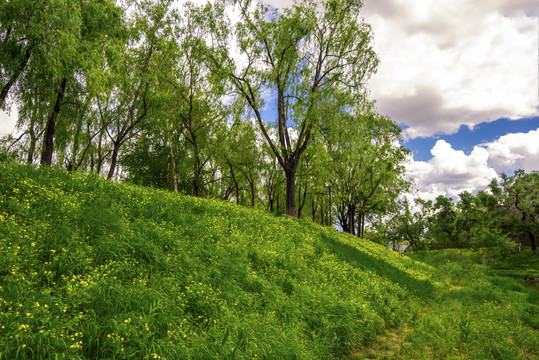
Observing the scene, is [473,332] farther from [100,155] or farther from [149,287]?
[100,155]

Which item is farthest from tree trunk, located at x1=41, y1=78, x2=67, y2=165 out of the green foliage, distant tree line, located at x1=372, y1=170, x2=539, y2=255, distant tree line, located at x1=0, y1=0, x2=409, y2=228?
distant tree line, located at x1=372, y1=170, x2=539, y2=255

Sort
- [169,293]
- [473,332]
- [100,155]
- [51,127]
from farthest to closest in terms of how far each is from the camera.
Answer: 1. [100,155]
2. [51,127]
3. [473,332]
4. [169,293]

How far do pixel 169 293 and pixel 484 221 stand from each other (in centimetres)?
5466

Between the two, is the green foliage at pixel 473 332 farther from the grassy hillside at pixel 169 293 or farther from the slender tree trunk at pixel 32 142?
the slender tree trunk at pixel 32 142

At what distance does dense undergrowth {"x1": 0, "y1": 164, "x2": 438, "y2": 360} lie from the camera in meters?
3.99

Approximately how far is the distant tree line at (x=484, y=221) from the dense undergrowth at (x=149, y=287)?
4044cm

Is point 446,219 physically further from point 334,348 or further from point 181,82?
point 334,348

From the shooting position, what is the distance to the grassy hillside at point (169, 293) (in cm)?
404

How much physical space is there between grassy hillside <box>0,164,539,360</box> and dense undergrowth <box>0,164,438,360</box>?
0.03 metres

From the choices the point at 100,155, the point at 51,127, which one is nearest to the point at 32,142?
the point at 51,127

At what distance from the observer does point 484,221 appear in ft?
148

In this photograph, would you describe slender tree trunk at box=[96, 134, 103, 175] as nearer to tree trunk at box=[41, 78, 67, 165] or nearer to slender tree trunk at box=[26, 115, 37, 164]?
slender tree trunk at box=[26, 115, 37, 164]

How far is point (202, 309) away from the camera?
527cm

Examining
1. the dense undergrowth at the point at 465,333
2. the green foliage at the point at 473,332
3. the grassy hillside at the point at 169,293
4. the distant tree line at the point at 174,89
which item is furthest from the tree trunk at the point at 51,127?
the green foliage at the point at 473,332
